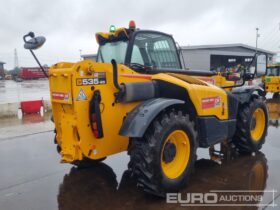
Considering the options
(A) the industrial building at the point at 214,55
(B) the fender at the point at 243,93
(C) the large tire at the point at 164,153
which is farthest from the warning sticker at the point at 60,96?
(A) the industrial building at the point at 214,55

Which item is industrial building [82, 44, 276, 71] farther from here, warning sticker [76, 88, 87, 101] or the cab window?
warning sticker [76, 88, 87, 101]

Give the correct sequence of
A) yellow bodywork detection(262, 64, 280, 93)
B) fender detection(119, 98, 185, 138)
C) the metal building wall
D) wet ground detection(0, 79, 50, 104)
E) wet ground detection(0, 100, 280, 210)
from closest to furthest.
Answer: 1. fender detection(119, 98, 185, 138)
2. wet ground detection(0, 100, 280, 210)
3. yellow bodywork detection(262, 64, 280, 93)
4. wet ground detection(0, 79, 50, 104)
5. the metal building wall

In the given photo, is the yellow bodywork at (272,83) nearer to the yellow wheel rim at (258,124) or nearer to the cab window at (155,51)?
the yellow wheel rim at (258,124)

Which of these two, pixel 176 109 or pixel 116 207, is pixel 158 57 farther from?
pixel 116 207

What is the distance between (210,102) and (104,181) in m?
2.07

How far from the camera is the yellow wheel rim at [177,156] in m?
4.04

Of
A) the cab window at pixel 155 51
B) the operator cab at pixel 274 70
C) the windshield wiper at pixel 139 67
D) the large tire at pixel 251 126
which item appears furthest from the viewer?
the operator cab at pixel 274 70

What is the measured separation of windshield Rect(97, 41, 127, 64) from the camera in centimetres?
454

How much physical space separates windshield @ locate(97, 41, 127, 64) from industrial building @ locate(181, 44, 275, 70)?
30.1 meters

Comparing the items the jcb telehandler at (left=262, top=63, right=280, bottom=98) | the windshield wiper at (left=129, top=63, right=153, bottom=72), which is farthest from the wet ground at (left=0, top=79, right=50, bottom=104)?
the windshield wiper at (left=129, top=63, right=153, bottom=72)

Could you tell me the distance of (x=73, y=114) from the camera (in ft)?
12.5

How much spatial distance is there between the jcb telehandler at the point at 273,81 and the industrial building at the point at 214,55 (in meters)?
16.9

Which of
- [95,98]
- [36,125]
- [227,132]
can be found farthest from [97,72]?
[36,125]

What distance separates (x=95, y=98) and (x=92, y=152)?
2.38 ft
